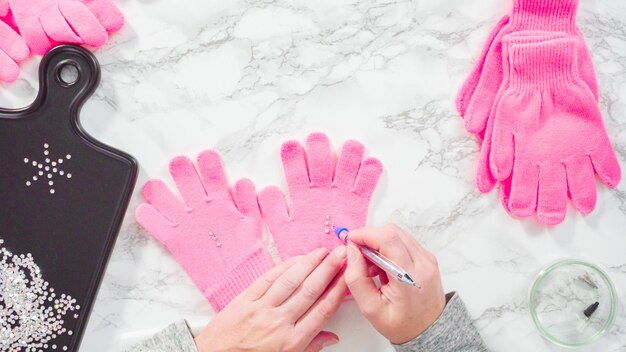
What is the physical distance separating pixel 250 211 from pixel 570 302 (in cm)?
55

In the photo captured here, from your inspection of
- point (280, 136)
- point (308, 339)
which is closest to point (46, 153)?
point (280, 136)

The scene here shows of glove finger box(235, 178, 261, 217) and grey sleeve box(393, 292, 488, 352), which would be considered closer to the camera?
grey sleeve box(393, 292, 488, 352)

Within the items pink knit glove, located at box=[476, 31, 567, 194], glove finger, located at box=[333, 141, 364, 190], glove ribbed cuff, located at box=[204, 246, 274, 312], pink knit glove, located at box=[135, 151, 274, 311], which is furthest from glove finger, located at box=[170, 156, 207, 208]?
pink knit glove, located at box=[476, 31, 567, 194]

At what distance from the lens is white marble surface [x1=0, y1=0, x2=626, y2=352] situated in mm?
1079

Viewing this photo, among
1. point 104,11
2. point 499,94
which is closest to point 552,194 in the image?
point 499,94

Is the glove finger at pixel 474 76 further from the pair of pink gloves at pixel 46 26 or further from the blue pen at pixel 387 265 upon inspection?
the pair of pink gloves at pixel 46 26

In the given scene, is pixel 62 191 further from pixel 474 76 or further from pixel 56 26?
pixel 474 76

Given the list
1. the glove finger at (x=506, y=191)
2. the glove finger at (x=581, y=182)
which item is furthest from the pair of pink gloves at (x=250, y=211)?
the glove finger at (x=581, y=182)

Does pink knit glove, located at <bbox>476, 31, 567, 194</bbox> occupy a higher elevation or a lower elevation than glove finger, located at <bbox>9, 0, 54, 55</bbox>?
lower

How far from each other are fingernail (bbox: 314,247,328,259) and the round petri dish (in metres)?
0.36

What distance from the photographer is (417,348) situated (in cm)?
98

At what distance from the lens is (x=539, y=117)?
42.3 inches

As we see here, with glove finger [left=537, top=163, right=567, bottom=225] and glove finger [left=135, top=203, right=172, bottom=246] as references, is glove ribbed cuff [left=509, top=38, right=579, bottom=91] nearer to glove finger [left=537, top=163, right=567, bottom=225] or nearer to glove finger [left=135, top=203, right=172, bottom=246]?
glove finger [left=537, top=163, right=567, bottom=225]

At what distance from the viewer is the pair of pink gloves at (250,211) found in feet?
3.53
